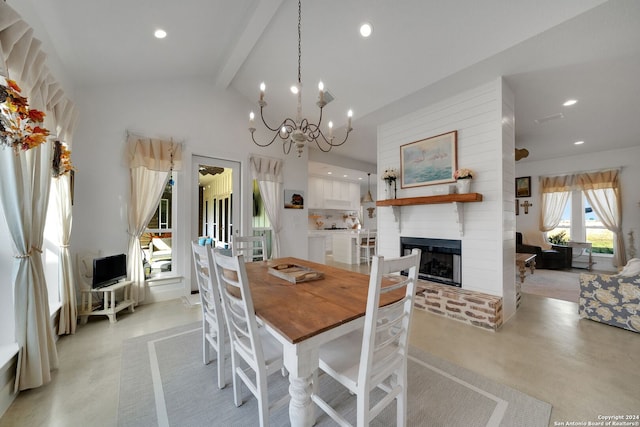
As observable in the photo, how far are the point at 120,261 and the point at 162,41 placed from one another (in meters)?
2.62

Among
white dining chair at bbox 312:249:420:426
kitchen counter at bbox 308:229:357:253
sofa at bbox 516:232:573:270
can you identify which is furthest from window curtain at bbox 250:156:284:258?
sofa at bbox 516:232:573:270

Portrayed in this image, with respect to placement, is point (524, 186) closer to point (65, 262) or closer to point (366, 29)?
point (366, 29)

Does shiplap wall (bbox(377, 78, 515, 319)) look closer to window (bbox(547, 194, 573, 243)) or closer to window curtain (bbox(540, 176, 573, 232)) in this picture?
window curtain (bbox(540, 176, 573, 232))

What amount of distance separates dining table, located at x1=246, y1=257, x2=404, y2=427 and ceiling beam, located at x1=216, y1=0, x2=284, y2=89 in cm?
253

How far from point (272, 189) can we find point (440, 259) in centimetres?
294

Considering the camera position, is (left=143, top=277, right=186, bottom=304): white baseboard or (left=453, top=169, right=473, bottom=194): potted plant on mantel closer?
(left=453, top=169, right=473, bottom=194): potted plant on mantel

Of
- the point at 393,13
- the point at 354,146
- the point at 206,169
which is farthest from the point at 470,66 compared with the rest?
the point at 206,169

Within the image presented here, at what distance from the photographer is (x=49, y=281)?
7.91 ft

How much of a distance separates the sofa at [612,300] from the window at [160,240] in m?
5.29

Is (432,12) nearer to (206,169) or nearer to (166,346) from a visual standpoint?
(206,169)

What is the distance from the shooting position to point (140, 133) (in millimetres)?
3242

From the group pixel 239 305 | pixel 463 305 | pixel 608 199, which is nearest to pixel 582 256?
pixel 608 199

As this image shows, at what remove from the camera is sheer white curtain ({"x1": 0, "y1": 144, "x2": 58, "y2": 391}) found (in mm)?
1517

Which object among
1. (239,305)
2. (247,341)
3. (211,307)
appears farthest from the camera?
(211,307)
